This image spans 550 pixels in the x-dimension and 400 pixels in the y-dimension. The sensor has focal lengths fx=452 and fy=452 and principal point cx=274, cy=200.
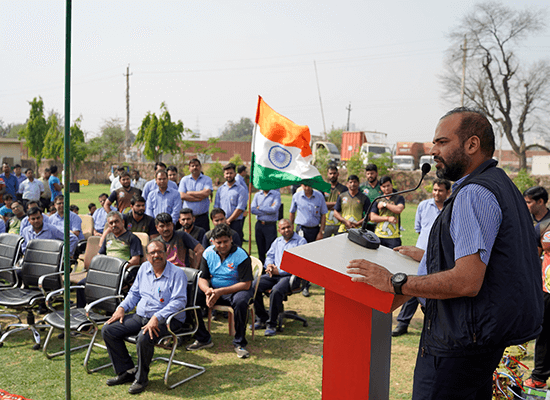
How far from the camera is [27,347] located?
16.6 ft

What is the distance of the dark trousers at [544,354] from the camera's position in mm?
4098

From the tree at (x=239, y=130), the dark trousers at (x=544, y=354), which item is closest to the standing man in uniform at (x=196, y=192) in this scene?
the dark trousers at (x=544, y=354)

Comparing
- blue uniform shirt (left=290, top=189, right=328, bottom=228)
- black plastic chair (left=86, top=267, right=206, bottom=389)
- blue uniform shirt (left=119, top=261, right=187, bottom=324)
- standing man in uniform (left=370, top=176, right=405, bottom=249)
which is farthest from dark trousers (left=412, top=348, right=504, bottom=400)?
blue uniform shirt (left=290, top=189, right=328, bottom=228)

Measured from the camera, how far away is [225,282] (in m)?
5.25

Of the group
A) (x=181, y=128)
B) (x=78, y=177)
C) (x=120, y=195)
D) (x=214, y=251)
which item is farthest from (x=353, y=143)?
(x=214, y=251)

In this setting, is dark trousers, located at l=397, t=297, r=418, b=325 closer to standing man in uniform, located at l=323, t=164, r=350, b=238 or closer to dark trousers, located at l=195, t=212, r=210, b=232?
standing man in uniform, located at l=323, t=164, r=350, b=238

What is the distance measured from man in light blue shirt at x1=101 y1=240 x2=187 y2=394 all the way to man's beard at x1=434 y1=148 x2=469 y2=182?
10.7 feet

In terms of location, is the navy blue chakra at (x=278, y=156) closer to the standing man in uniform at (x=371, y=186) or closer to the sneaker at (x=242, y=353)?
the standing man in uniform at (x=371, y=186)

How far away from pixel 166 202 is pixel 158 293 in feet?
10.3

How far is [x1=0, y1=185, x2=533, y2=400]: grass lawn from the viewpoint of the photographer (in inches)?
161

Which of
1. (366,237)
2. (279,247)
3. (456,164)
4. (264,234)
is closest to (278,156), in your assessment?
(279,247)

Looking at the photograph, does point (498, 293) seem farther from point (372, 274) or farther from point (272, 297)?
point (272, 297)

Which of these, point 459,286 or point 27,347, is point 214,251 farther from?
point 459,286

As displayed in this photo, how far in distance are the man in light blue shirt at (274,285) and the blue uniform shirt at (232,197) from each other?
2.01 m
